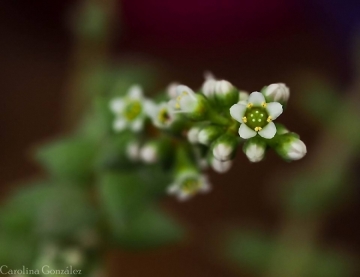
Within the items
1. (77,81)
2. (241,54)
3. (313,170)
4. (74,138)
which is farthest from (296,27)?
(74,138)

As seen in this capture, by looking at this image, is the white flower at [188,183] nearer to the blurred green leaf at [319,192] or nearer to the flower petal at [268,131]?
the flower petal at [268,131]

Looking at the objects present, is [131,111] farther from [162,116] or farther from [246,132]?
[246,132]

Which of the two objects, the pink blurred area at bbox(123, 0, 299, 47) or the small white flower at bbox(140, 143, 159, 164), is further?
the pink blurred area at bbox(123, 0, 299, 47)

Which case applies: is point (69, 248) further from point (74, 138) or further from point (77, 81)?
point (77, 81)

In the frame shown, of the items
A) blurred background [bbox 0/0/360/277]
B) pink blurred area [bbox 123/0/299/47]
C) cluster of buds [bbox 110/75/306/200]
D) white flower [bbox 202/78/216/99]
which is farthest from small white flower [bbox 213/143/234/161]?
pink blurred area [bbox 123/0/299/47]

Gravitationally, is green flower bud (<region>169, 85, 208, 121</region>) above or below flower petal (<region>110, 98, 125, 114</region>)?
below

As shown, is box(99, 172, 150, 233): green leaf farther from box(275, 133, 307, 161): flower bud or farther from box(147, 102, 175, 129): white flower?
box(275, 133, 307, 161): flower bud

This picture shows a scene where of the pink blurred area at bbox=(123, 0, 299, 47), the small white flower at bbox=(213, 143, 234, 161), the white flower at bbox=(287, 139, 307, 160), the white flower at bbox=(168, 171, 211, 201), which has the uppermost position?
the pink blurred area at bbox=(123, 0, 299, 47)
